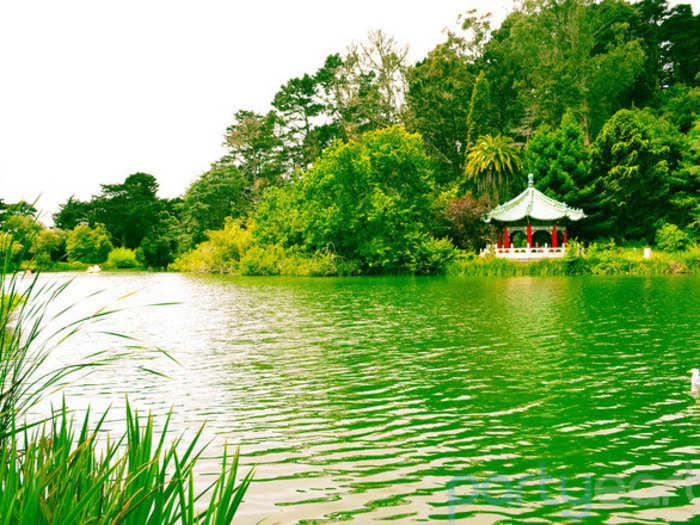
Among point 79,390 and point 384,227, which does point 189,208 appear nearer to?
point 384,227

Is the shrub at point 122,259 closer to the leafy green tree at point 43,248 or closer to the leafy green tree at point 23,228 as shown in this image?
the leafy green tree at point 43,248

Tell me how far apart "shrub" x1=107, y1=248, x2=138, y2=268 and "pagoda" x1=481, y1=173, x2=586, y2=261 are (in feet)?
124

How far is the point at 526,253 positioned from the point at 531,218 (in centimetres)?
383

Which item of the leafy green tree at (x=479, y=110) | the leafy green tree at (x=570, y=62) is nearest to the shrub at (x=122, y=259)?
the leafy green tree at (x=479, y=110)

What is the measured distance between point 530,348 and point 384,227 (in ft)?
98.9

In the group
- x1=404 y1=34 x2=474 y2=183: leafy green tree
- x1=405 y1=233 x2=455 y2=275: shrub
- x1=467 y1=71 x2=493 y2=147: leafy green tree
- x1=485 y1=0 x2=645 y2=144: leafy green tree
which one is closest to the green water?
x1=405 y1=233 x2=455 y2=275: shrub

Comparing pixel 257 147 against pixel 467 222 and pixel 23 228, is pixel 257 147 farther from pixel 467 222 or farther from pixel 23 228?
pixel 23 228

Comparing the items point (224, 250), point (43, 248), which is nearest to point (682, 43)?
point (224, 250)

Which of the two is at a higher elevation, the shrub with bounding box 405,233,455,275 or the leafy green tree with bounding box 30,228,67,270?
the shrub with bounding box 405,233,455,275

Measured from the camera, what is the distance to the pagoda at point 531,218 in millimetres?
43750

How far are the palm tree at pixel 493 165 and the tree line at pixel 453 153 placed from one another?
0.39 feet

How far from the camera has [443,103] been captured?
60688mm

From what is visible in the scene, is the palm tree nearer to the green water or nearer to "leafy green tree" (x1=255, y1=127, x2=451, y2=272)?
"leafy green tree" (x1=255, y1=127, x2=451, y2=272)

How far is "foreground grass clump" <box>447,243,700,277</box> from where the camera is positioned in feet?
122
